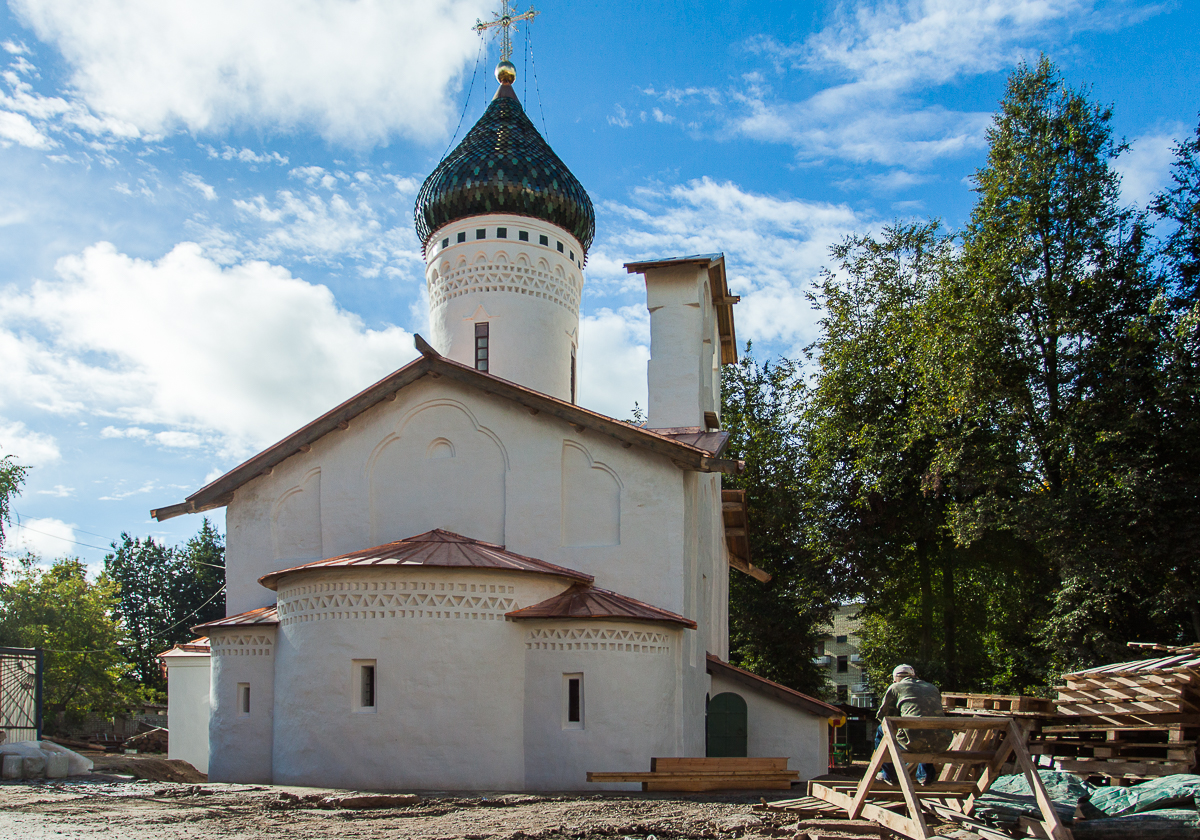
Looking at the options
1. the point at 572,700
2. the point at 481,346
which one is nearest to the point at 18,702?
the point at 481,346

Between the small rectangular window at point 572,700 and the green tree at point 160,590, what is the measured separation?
3905 cm

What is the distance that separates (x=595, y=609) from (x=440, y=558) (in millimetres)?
2268

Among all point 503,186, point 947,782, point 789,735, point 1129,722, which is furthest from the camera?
point 503,186

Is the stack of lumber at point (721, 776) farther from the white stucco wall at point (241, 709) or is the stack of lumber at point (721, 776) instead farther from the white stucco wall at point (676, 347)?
the white stucco wall at point (676, 347)

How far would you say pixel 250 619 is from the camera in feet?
50.3

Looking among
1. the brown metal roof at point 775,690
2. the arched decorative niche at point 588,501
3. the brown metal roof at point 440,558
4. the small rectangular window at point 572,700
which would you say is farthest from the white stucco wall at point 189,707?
the brown metal roof at point 775,690

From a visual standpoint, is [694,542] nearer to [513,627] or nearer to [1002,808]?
[513,627]

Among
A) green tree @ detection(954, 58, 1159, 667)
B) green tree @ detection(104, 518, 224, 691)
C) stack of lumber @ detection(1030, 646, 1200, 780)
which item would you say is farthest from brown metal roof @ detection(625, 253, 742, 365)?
green tree @ detection(104, 518, 224, 691)

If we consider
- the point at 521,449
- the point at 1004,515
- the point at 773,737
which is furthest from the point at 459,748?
the point at 1004,515

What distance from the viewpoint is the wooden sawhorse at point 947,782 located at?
6.75 metres

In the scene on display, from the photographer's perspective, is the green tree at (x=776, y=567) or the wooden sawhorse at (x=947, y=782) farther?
the green tree at (x=776, y=567)

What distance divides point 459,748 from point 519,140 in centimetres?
1397

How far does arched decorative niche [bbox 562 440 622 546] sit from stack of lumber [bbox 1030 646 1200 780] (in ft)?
22.1

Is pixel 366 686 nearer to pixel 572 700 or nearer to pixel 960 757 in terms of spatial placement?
pixel 572 700
